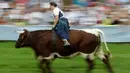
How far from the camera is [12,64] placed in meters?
12.5

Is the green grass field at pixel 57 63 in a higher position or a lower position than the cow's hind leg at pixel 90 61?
lower

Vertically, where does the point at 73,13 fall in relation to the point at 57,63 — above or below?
above

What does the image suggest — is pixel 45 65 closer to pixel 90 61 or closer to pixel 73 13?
pixel 90 61

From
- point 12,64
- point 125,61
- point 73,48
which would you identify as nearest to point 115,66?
point 125,61

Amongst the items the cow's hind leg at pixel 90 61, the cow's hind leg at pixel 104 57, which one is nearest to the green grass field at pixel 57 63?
the cow's hind leg at pixel 104 57

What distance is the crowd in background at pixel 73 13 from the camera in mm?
17594

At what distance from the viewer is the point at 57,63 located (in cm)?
1281

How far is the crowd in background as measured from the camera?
17.6 meters

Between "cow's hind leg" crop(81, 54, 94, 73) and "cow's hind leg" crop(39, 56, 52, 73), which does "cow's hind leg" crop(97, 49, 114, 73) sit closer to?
"cow's hind leg" crop(81, 54, 94, 73)

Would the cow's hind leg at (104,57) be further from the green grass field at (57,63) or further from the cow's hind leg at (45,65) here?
the cow's hind leg at (45,65)

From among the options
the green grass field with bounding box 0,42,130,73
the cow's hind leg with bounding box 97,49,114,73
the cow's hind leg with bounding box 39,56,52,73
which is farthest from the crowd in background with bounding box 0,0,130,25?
the cow's hind leg with bounding box 39,56,52,73

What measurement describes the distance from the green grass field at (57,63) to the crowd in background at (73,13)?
209 centimetres

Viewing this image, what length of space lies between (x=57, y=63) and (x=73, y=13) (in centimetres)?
522

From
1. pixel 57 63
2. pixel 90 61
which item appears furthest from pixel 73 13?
pixel 90 61
